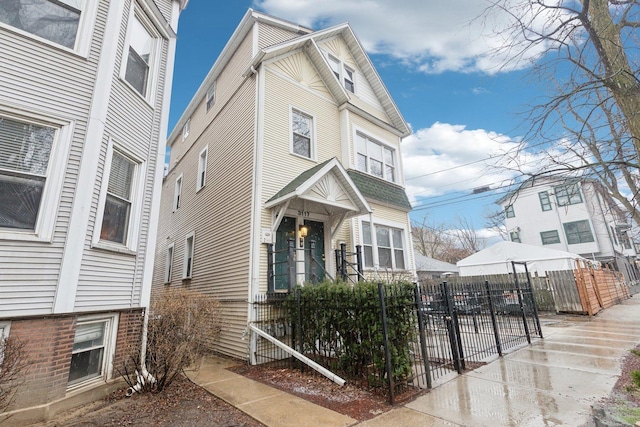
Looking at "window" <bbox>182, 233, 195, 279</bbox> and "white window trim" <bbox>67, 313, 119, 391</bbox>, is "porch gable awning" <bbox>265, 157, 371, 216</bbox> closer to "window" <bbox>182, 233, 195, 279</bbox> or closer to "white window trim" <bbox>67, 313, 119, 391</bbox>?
"white window trim" <bbox>67, 313, 119, 391</bbox>

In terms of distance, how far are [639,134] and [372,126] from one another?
8609 millimetres

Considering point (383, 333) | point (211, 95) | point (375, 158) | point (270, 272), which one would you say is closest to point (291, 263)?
point (270, 272)

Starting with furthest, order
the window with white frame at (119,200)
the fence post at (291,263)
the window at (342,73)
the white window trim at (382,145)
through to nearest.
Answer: the window at (342,73) < the white window trim at (382,145) < the fence post at (291,263) < the window with white frame at (119,200)

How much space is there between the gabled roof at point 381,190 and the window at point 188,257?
6401mm

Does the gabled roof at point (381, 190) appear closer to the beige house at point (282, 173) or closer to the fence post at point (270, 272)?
the beige house at point (282, 173)

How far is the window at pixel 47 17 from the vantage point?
497cm

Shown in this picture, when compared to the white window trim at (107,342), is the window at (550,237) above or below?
above

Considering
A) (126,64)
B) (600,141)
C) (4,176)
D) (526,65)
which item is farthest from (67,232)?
(600,141)

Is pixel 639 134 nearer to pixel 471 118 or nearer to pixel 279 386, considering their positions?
pixel 471 118

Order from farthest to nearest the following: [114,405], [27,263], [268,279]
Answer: [268,279]
[114,405]
[27,263]

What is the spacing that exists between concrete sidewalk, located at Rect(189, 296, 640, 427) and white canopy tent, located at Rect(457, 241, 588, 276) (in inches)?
407

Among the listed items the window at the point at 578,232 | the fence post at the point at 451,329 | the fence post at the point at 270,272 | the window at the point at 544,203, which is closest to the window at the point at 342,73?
the fence post at the point at 270,272

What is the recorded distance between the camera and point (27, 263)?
14.2 ft

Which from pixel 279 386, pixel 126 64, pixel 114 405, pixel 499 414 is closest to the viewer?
pixel 499 414
